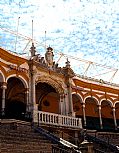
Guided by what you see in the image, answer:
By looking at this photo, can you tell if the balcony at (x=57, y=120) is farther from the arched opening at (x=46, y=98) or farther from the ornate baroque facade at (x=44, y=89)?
the arched opening at (x=46, y=98)

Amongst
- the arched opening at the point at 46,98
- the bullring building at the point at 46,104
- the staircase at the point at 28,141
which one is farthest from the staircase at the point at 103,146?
the arched opening at the point at 46,98

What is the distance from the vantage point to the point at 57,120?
1911 cm

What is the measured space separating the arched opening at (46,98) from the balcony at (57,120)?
421 cm

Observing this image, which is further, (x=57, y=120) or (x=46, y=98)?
(x=46, y=98)

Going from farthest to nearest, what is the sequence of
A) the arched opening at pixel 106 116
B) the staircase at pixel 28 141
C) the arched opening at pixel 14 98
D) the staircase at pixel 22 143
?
1. the arched opening at pixel 106 116
2. the arched opening at pixel 14 98
3. the staircase at pixel 22 143
4. the staircase at pixel 28 141

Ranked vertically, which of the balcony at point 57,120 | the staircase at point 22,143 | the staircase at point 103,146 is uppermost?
the balcony at point 57,120

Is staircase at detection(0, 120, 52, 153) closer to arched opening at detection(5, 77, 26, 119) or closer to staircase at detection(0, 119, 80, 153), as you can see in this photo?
staircase at detection(0, 119, 80, 153)

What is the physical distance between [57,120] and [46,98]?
7123mm

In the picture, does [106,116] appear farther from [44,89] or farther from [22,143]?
[22,143]

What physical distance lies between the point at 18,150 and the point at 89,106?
18.9m

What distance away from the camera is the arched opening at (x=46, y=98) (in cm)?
2426

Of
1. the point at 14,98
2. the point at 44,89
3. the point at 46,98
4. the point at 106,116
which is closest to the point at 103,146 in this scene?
the point at 44,89

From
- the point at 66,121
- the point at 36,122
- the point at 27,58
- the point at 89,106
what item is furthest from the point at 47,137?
the point at 89,106

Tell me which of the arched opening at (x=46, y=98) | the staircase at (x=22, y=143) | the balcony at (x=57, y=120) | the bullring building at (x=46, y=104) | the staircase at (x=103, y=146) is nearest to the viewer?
the staircase at (x=22, y=143)
